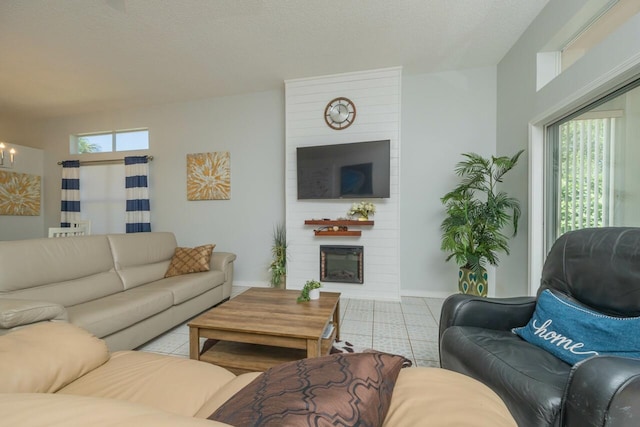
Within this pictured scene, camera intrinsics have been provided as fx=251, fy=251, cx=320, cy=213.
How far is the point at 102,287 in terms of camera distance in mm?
2225

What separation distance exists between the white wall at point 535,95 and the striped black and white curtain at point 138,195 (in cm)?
520

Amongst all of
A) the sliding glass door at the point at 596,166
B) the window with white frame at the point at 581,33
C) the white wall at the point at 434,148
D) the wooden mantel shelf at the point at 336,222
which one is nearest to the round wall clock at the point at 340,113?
the white wall at the point at 434,148

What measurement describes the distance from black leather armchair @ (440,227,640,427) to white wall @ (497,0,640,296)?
1078mm

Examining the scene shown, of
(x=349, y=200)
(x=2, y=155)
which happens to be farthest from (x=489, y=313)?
(x=2, y=155)

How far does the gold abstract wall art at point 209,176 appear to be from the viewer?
3.99m

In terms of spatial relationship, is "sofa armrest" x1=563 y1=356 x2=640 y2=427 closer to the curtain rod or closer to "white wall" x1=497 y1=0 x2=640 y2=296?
"white wall" x1=497 y1=0 x2=640 y2=296

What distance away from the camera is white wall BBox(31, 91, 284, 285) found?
3.85 meters

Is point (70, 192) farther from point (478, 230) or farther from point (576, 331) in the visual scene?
point (576, 331)

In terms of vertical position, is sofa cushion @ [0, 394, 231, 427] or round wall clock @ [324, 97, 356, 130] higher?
round wall clock @ [324, 97, 356, 130]

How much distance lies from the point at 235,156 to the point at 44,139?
4.01m

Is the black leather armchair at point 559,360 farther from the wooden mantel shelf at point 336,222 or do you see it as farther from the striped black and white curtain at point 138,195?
the striped black and white curtain at point 138,195

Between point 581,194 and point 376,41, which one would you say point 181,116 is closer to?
point 376,41

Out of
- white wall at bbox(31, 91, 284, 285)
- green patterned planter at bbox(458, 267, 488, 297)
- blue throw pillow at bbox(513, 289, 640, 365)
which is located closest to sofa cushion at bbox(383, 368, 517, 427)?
blue throw pillow at bbox(513, 289, 640, 365)

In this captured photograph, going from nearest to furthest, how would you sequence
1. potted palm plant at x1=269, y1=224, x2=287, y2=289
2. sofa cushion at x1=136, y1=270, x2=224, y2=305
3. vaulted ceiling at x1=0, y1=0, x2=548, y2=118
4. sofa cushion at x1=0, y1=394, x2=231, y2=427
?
sofa cushion at x1=0, y1=394, x2=231, y2=427 → vaulted ceiling at x1=0, y1=0, x2=548, y2=118 → sofa cushion at x1=136, y1=270, x2=224, y2=305 → potted palm plant at x1=269, y1=224, x2=287, y2=289
